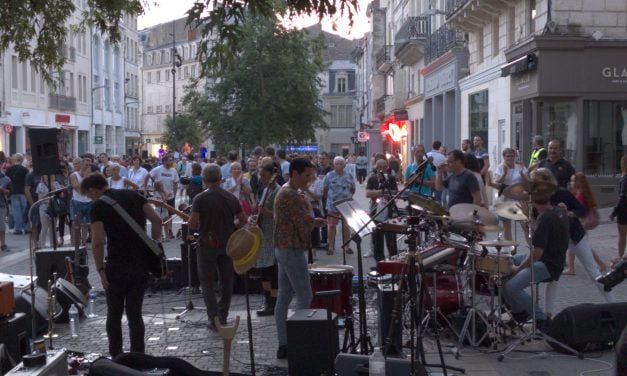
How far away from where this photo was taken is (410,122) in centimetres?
4697

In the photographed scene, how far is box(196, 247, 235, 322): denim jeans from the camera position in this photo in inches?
373

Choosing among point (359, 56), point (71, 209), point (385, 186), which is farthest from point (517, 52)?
point (359, 56)

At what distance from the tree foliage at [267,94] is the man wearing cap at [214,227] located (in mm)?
25693

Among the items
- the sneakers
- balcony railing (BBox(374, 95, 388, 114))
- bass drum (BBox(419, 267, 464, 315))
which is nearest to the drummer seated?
bass drum (BBox(419, 267, 464, 315))

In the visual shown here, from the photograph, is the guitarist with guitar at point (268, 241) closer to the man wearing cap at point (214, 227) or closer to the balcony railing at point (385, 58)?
the man wearing cap at point (214, 227)

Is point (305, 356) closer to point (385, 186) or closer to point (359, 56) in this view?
point (385, 186)

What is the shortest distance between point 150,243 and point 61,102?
44304 mm

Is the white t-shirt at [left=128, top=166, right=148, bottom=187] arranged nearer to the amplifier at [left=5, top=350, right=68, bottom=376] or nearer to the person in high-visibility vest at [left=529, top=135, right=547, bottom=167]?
the person in high-visibility vest at [left=529, top=135, right=547, bottom=167]

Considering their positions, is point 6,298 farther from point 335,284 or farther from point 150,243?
point 335,284

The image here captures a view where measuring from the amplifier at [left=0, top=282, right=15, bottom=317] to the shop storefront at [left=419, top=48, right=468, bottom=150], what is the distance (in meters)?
25.2

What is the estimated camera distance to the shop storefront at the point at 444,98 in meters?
31.8

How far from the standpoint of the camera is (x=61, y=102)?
49906 mm

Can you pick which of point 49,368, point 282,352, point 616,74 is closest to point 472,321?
point 282,352

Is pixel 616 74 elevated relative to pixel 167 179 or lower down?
elevated
